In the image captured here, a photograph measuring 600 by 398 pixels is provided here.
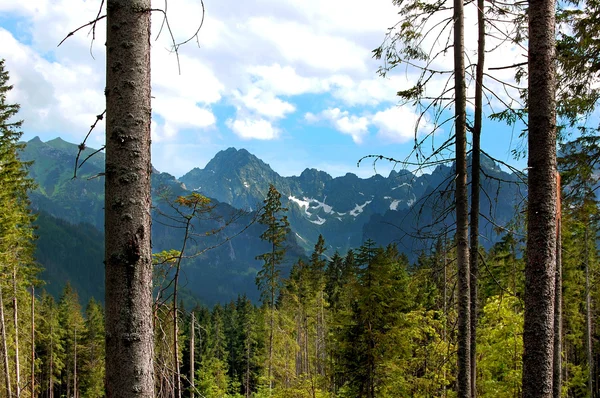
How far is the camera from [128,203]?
2051 millimetres

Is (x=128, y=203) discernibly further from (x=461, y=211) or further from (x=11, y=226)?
(x=11, y=226)

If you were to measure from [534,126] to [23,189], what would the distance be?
19.9 m

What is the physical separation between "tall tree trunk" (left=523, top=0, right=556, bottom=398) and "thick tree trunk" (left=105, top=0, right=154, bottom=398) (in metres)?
3.56

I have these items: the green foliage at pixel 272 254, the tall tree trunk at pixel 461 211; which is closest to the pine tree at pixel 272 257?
the green foliage at pixel 272 254

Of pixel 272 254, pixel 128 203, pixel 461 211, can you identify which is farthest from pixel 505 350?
pixel 272 254

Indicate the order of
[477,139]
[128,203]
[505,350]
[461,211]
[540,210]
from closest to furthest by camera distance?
[128,203]
[540,210]
[461,211]
[477,139]
[505,350]

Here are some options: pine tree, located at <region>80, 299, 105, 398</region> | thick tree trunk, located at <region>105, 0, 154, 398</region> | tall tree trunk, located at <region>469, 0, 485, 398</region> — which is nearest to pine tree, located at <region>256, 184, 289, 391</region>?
tall tree trunk, located at <region>469, 0, 485, 398</region>

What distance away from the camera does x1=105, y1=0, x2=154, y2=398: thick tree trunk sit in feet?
6.45

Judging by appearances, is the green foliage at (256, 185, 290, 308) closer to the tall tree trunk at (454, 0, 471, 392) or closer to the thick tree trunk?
the tall tree trunk at (454, 0, 471, 392)

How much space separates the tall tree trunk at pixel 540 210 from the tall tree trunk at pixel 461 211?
2.87 m

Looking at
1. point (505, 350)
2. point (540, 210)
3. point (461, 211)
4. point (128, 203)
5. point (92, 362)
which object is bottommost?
point (92, 362)

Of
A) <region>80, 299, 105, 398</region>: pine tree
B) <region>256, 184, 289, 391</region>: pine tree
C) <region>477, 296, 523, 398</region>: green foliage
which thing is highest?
<region>256, 184, 289, 391</region>: pine tree

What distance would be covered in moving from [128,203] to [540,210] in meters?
3.74

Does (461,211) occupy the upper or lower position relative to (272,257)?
upper
